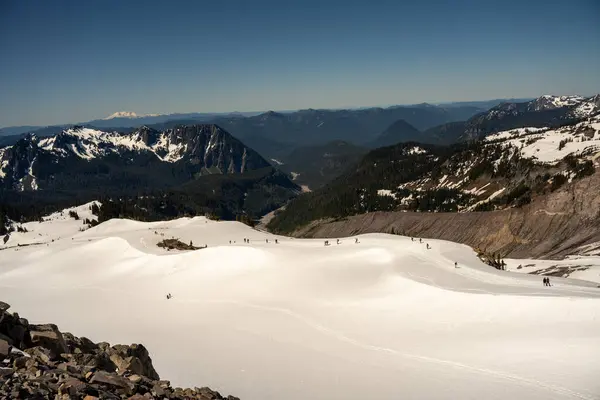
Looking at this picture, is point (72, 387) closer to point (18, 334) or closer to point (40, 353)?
point (40, 353)

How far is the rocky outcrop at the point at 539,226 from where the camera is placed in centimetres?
8806

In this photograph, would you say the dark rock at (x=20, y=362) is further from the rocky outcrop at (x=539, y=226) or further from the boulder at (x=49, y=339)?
the rocky outcrop at (x=539, y=226)

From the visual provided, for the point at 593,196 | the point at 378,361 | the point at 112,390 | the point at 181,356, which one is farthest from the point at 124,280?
the point at 593,196

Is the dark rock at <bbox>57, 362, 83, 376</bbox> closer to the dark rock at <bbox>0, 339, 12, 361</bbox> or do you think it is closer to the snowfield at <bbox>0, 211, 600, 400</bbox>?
the dark rock at <bbox>0, 339, 12, 361</bbox>

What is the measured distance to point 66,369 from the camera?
12375 millimetres

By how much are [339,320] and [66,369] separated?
63.7 ft

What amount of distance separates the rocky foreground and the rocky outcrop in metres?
84.8

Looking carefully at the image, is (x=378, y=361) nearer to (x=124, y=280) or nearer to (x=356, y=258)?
(x=356, y=258)

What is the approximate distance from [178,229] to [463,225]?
7887 centimetres

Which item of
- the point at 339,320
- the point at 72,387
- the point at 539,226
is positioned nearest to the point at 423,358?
the point at 339,320

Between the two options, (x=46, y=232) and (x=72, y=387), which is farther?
(x=46, y=232)

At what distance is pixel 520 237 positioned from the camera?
98.4 m

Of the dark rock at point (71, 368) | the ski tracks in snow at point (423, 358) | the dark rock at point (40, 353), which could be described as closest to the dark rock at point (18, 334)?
the dark rock at point (40, 353)

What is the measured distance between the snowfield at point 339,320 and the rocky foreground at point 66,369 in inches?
188
